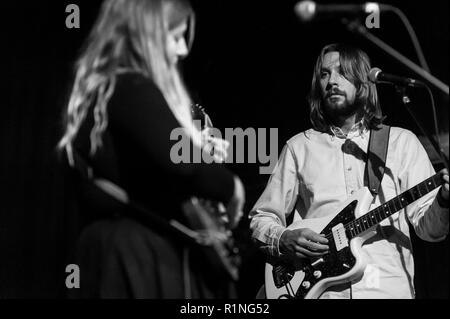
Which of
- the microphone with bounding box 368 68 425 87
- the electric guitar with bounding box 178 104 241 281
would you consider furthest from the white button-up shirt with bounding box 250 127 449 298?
the electric guitar with bounding box 178 104 241 281

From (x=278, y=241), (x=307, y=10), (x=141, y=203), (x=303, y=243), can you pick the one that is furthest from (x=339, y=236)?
(x=141, y=203)

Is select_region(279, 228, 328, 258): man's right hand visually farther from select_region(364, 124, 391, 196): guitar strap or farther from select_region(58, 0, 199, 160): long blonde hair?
select_region(58, 0, 199, 160): long blonde hair

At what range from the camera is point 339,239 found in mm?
2350

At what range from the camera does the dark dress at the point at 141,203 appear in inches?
58.9

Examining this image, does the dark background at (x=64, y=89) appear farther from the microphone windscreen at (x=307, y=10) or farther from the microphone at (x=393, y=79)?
the microphone windscreen at (x=307, y=10)

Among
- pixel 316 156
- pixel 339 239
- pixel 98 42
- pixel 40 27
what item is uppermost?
pixel 40 27

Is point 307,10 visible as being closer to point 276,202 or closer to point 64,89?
point 276,202

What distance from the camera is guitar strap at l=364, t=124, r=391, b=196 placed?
2.38 metres

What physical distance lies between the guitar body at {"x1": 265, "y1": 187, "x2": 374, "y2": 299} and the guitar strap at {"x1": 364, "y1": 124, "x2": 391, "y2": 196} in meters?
0.05

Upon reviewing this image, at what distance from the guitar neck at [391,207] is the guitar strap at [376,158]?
0.31ft
